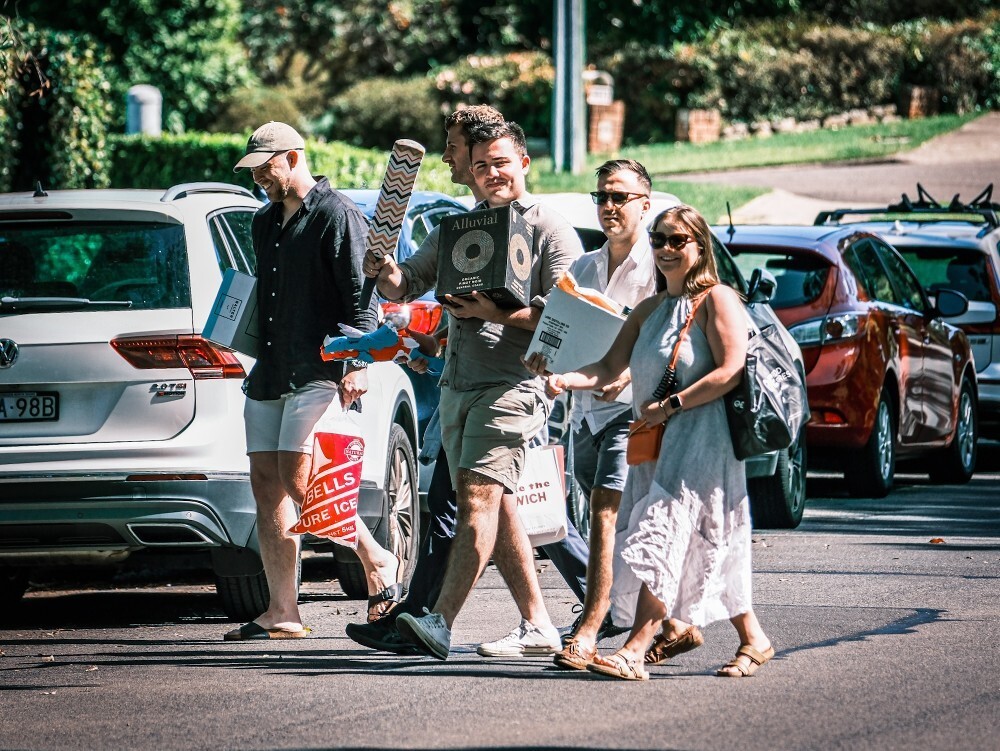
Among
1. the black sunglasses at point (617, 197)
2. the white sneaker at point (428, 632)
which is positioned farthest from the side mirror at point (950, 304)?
the white sneaker at point (428, 632)

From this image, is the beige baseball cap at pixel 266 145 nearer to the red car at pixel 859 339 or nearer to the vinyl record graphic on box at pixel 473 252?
the vinyl record graphic on box at pixel 473 252

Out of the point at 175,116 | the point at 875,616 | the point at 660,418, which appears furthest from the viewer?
the point at 175,116

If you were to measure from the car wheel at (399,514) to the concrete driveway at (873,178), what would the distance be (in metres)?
19.0

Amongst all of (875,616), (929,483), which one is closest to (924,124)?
(929,483)

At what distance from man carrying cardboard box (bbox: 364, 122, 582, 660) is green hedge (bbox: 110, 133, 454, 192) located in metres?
13.6

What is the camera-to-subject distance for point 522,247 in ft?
21.2

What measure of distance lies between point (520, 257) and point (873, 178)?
27.0m

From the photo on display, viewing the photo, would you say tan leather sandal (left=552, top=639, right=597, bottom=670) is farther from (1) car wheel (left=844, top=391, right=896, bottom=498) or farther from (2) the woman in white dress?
(1) car wheel (left=844, top=391, right=896, bottom=498)

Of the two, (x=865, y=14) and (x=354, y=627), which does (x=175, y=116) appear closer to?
(x=865, y=14)

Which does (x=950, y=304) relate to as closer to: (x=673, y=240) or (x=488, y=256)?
(x=673, y=240)

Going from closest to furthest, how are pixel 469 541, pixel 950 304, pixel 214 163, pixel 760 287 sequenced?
pixel 469 541 → pixel 760 287 → pixel 950 304 → pixel 214 163

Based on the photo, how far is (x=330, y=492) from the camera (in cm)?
710

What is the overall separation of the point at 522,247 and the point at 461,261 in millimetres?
227

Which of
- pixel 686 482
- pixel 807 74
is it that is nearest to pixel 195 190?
pixel 686 482
